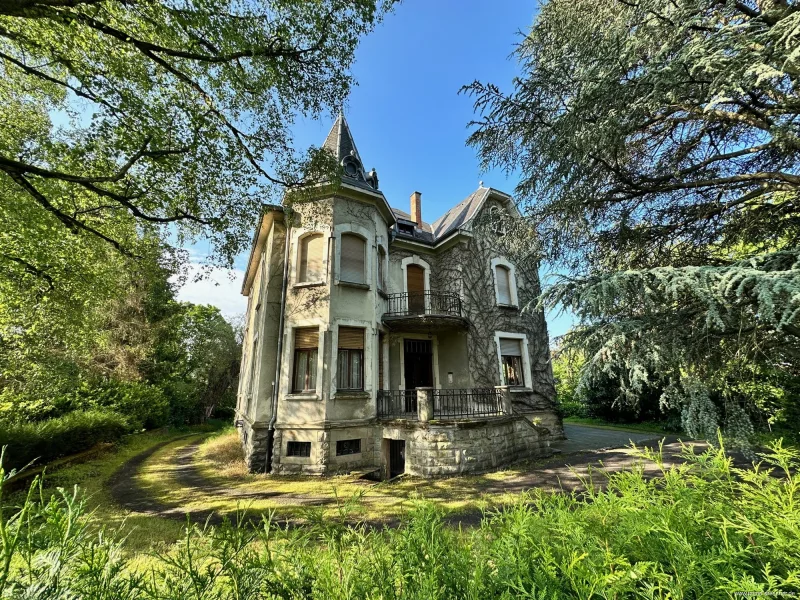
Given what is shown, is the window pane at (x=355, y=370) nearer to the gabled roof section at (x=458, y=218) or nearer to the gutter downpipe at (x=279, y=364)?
the gutter downpipe at (x=279, y=364)

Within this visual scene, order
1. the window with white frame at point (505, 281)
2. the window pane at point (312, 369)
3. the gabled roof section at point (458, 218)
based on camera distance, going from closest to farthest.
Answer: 1. the window pane at point (312, 369)
2. the gabled roof section at point (458, 218)
3. the window with white frame at point (505, 281)

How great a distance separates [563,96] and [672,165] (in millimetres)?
2146

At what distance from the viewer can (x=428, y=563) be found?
1.98 meters

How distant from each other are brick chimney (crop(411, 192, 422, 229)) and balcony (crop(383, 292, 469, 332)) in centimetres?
505

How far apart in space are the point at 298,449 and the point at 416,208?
12.2 m

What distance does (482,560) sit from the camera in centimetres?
203

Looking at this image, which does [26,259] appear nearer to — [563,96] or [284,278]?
[284,278]

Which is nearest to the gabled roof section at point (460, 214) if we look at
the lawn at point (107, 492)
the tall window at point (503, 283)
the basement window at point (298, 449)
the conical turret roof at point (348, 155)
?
the tall window at point (503, 283)

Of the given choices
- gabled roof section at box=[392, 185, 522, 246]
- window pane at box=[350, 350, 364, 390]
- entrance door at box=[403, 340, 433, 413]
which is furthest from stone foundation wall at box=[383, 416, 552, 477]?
gabled roof section at box=[392, 185, 522, 246]

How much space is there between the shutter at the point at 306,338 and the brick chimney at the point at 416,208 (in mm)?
8853

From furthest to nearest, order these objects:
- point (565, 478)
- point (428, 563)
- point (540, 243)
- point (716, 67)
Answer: point (565, 478) → point (540, 243) → point (716, 67) → point (428, 563)

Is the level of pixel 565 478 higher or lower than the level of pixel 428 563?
lower

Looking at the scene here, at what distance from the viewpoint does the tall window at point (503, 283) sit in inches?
585

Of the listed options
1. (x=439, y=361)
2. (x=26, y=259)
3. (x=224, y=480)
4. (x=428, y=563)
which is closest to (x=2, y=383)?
(x=26, y=259)
